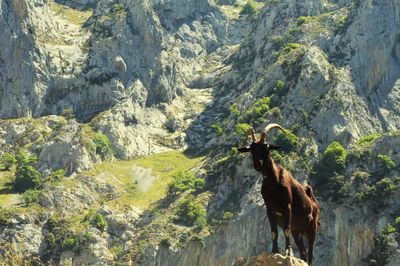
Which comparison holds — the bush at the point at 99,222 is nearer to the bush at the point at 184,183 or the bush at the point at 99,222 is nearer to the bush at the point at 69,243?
the bush at the point at 69,243

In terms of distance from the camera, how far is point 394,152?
150 meters

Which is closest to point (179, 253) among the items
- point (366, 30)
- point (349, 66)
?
point (349, 66)

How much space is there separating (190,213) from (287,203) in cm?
12491

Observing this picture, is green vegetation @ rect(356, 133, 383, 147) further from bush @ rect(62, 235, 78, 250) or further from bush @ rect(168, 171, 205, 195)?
bush @ rect(62, 235, 78, 250)

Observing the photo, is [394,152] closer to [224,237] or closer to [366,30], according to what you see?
[224,237]

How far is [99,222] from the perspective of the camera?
15975cm

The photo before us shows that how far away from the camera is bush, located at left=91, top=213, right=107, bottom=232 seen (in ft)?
523

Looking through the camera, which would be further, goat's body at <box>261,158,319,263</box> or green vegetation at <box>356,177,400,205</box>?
green vegetation at <box>356,177,400,205</box>

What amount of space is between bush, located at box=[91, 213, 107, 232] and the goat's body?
13576 centimetres

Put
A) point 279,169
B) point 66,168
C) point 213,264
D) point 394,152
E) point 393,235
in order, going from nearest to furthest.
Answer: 1. point 279,169
2. point 393,235
3. point 213,264
4. point 394,152
5. point 66,168

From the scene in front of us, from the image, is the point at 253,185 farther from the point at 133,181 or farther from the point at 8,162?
the point at 8,162

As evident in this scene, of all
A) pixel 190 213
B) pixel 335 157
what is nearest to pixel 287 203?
pixel 190 213

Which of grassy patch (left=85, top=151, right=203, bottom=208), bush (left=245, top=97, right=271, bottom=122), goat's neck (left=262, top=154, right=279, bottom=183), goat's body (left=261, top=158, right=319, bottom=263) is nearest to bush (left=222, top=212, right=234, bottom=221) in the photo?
grassy patch (left=85, top=151, right=203, bottom=208)

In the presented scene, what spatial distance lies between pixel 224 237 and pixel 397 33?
95.6m
